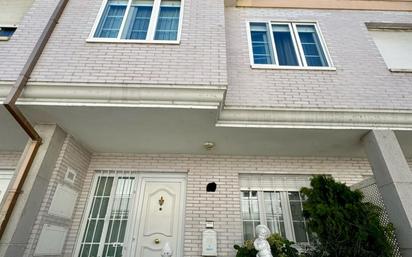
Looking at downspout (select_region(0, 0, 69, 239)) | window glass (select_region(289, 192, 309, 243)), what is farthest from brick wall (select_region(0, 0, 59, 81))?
window glass (select_region(289, 192, 309, 243))

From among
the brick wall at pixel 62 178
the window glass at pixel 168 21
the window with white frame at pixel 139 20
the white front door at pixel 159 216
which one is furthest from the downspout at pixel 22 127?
the white front door at pixel 159 216

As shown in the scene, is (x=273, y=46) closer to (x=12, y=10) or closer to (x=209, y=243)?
(x=209, y=243)

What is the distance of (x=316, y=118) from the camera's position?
13.3 feet

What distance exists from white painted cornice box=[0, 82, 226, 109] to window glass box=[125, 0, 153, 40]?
136 centimetres

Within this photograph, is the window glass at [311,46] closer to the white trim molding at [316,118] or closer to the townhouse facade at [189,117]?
the townhouse facade at [189,117]

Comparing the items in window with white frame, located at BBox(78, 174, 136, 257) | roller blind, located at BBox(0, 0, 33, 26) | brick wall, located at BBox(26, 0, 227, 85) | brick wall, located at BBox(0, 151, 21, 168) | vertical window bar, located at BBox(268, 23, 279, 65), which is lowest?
window with white frame, located at BBox(78, 174, 136, 257)

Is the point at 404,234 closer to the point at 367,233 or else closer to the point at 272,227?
the point at 367,233

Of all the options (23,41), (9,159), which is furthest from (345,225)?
(9,159)

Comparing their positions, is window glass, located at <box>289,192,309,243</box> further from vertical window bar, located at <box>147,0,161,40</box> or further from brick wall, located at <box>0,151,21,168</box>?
brick wall, located at <box>0,151,21,168</box>

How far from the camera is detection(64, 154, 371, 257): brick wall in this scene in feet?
15.0

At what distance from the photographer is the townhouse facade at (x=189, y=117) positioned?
3635 millimetres

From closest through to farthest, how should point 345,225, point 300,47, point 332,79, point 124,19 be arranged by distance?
point 345,225
point 332,79
point 124,19
point 300,47

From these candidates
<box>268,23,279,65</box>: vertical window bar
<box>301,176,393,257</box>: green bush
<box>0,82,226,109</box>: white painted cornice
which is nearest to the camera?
<box>301,176,393,257</box>: green bush

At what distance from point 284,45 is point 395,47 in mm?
2478
